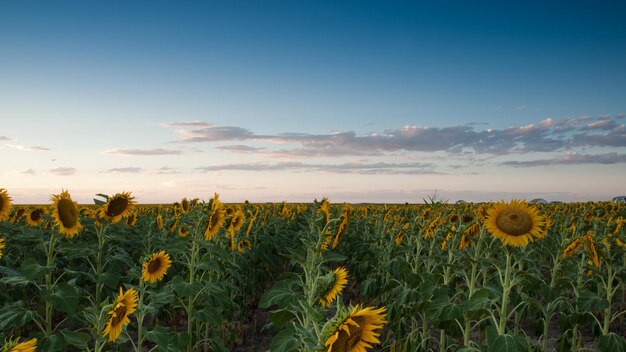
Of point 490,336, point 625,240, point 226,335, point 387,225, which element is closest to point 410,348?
point 490,336

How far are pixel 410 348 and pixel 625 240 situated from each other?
4096mm

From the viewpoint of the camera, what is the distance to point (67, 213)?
6.68m

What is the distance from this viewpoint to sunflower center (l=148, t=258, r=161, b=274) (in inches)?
236

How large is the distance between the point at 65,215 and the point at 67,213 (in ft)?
0.11

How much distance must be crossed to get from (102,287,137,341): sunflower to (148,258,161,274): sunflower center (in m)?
1.99

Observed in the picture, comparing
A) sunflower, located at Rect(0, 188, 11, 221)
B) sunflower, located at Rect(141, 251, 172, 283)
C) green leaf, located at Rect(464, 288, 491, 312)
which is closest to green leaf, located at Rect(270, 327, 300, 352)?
green leaf, located at Rect(464, 288, 491, 312)

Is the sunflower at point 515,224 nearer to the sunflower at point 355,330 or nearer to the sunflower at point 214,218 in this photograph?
the sunflower at point 214,218

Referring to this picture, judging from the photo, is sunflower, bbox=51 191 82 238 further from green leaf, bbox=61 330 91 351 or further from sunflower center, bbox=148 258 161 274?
green leaf, bbox=61 330 91 351

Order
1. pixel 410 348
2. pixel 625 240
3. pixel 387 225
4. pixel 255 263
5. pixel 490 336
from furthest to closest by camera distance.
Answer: pixel 387 225 < pixel 255 263 < pixel 625 240 < pixel 410 348 < pixel 490 336

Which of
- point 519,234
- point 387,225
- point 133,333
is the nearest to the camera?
point 519,234

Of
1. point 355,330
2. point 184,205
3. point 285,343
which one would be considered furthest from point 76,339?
point 184,205

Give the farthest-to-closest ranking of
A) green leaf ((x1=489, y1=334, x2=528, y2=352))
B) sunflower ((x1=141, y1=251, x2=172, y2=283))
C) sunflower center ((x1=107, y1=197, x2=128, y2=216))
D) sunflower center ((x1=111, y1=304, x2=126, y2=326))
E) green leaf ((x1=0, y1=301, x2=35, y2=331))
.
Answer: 1. sunflower center ((x1=107, y1=197, x2=128, y2=216))
2. sunflower ((x1=141, y1=251, x2=172, y2=283))
3. green leaf ((x1=0, y1=301, x2=35, y2=331))
4. green leaf ((x1=489, y1=334, x2=528, y2=352))
5. sunflower center ((x1=111, y1=304, x2=126, y2=326))

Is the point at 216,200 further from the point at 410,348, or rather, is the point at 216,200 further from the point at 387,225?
the point at 387,225

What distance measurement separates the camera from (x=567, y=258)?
869 cm
